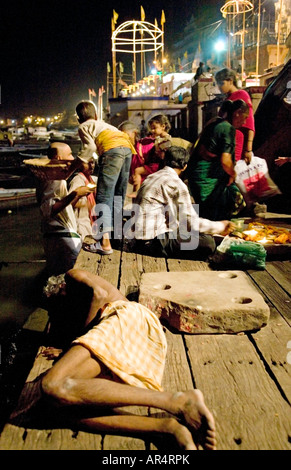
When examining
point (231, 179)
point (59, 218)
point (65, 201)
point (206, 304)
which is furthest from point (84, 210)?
point (206, 304)

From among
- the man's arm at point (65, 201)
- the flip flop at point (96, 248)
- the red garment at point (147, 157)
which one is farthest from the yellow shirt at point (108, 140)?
the red garment at point (147, 157)

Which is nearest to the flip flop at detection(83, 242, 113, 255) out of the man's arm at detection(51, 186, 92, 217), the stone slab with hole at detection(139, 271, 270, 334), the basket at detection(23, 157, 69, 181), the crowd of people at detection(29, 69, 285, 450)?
the crowd of people at detection(29, 69, 285, 450)

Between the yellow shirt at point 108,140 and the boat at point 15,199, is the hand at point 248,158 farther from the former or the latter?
the boat at point 15,199

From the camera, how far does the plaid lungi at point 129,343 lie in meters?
2.17

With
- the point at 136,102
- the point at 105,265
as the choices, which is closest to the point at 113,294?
the point at 105,265

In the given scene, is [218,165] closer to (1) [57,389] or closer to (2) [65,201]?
(2) [65,201]

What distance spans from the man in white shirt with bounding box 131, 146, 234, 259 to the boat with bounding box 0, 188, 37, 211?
1076 centimetres

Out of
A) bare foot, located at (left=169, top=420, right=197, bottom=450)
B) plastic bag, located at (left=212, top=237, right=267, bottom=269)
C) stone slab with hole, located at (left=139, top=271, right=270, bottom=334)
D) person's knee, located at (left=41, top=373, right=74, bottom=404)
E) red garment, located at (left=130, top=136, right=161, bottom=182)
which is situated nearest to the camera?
bare foot, located at (left=169, top=420, right=197, bottom=450)

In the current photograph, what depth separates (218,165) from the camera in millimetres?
5648

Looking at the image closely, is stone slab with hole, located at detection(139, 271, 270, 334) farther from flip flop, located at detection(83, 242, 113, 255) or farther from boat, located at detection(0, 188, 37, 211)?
boat, located at detection(0, 188, 37, 211)

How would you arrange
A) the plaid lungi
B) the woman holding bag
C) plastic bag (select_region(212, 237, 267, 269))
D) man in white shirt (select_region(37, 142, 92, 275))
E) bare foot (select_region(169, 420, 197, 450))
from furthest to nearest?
the woman holding bag → man in white shirt (select_region(37, 142, 92, 275)) → plastic bag (select_region(212, 237, 267, 269)) → the plaid lungi → bare foot (select_region(169, 420, 197, 450))

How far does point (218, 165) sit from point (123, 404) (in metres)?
4.42

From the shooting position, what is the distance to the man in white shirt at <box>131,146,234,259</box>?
175 inches
